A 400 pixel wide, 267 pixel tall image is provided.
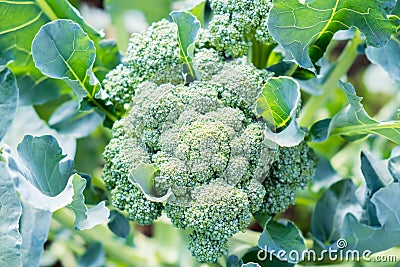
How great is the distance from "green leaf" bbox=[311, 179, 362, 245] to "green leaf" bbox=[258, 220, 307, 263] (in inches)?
7.2

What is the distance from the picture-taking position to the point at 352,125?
35.4 inches

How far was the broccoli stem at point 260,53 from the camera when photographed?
94 centimetres

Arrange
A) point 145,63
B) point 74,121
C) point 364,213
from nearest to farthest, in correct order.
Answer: point 145,63, point 364,213, point 74,121

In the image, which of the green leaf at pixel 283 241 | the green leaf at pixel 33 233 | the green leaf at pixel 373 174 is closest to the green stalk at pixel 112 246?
the green leaf at pixel 33 233

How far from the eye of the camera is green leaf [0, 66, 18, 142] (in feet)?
3.03

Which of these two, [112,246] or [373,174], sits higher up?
[373,174]

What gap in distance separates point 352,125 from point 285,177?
0.13 m

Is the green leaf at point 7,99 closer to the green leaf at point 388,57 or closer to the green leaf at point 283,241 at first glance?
the green leaf at point 283,241

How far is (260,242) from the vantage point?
2.78 feet

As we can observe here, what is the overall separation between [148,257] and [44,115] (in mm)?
386

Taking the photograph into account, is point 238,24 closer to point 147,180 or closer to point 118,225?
point 147,180

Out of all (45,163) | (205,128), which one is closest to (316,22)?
(205,128)

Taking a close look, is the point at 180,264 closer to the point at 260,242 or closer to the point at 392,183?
the point at 260,242

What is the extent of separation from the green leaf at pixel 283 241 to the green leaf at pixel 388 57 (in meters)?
0.33
